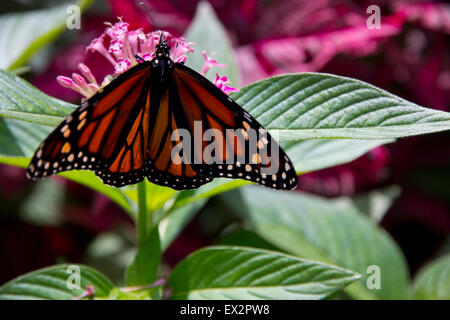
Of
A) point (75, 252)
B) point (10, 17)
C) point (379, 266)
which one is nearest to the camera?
point (379, 266)

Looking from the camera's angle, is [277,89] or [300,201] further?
[300,201]

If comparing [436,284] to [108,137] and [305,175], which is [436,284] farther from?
[108,137]

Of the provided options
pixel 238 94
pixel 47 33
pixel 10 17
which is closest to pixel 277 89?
pixel 238 94

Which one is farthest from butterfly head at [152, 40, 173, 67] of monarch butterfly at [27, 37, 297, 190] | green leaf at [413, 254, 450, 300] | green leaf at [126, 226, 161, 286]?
green leaf at [413, 254, 450, 300]

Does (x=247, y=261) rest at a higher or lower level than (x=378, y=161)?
lower

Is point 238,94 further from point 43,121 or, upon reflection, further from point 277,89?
point 43,121

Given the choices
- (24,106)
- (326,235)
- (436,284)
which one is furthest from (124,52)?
(436,284)
